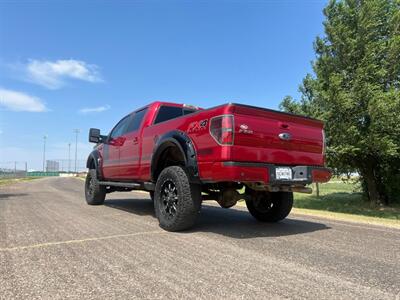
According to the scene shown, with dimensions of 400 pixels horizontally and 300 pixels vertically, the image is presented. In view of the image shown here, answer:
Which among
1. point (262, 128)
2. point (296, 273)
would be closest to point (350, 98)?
point (262, 128)

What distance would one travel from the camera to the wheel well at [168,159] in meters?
6.06

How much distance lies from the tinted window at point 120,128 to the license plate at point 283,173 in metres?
4.10

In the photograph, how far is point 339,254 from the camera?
4.21 meters

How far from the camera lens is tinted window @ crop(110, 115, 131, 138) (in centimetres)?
809

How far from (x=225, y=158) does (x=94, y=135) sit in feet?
16.7

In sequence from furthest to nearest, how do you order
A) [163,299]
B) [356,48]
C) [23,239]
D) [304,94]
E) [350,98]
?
[304,94]
[356,48]
[350,98]
[23,239]
[163,299]

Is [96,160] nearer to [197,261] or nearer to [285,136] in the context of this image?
[285,136]

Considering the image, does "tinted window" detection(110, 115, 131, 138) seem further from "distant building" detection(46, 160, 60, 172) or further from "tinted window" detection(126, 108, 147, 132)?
"distant building" detection(46, 160, 60, 172)

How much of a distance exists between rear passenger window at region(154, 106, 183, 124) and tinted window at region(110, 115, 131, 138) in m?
1.20

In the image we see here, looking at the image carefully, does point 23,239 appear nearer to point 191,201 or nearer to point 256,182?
point 191,201

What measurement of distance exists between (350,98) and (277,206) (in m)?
8.60

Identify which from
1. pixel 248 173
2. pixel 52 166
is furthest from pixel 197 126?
pixel 52 166

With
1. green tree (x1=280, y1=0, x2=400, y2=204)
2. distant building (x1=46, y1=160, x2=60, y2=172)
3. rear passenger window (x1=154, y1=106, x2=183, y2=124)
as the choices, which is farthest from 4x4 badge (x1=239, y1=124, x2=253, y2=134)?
distant building (x1=46, y1=160, x2=60, y2=172)

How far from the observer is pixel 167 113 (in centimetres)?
721
